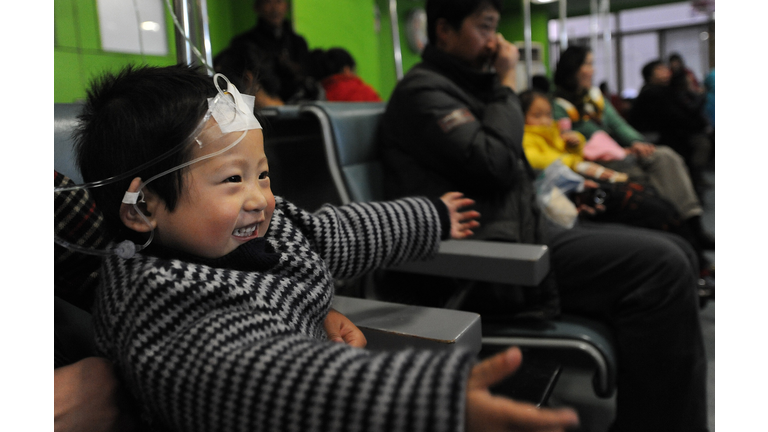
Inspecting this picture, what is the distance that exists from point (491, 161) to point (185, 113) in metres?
0.83

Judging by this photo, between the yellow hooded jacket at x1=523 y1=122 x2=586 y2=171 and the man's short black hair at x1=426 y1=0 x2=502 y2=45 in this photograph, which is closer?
the man's short black hair at x1=426 y1=0 x2=502 y2=45

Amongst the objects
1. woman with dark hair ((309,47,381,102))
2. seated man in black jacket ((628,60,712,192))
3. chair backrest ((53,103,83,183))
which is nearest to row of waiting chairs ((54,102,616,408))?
chair backrest ((53,103,83,183))

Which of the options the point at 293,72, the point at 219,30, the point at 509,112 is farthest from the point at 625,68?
the point at 509,112

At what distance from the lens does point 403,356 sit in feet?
1.43

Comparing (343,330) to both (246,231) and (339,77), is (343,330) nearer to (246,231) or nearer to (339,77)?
(246,231)

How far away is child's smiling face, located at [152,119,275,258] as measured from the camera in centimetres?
59

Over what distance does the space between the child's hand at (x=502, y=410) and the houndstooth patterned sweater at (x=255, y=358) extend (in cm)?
1

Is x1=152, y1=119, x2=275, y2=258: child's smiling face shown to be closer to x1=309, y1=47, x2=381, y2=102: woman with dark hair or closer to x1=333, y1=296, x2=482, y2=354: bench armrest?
x1=333, y1=296, x2=482, y2=354: bench armrest

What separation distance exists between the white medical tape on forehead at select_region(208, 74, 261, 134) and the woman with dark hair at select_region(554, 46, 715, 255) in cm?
232

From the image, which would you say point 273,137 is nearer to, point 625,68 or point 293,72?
point 293,72

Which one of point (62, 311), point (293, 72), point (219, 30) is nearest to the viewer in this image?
point (62, 311)

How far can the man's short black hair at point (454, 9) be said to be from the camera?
4.95ft

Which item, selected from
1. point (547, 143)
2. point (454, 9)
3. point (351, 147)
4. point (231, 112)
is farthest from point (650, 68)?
point (231, 112)

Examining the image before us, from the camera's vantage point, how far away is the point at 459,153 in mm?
1277
